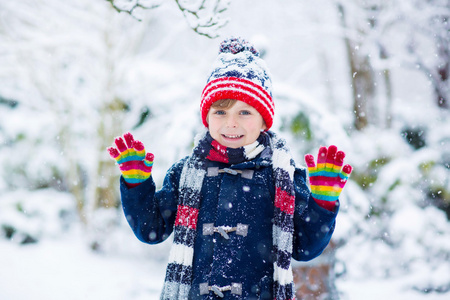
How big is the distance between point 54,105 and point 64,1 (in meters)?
1.59

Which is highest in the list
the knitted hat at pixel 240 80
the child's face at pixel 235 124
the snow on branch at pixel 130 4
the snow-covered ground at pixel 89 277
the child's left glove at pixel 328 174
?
the snow on branch at pixel 130 4

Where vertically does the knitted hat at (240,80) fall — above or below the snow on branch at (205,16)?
below

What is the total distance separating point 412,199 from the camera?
4.72 meters

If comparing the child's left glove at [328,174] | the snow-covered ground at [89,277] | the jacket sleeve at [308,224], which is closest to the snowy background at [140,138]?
the snow-covered ground at [89,277]

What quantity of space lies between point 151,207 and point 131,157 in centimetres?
26

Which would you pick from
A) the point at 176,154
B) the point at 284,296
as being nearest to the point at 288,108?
the point at 176,154

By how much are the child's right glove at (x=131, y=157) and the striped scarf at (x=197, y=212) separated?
227mm

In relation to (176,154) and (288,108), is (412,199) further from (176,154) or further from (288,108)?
(176,154)

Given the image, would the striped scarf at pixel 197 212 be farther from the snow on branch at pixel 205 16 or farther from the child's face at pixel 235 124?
the snow on branch at pixel 205 16

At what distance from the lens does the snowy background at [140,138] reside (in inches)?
164

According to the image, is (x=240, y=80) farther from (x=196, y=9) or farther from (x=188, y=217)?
(x=188, y=217)

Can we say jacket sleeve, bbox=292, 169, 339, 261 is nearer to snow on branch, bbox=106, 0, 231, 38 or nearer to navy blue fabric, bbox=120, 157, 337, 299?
navy blue fabric, bbox=120, 157, 337, 299

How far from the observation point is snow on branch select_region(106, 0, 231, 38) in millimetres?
1753

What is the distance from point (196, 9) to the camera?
1.79 m
